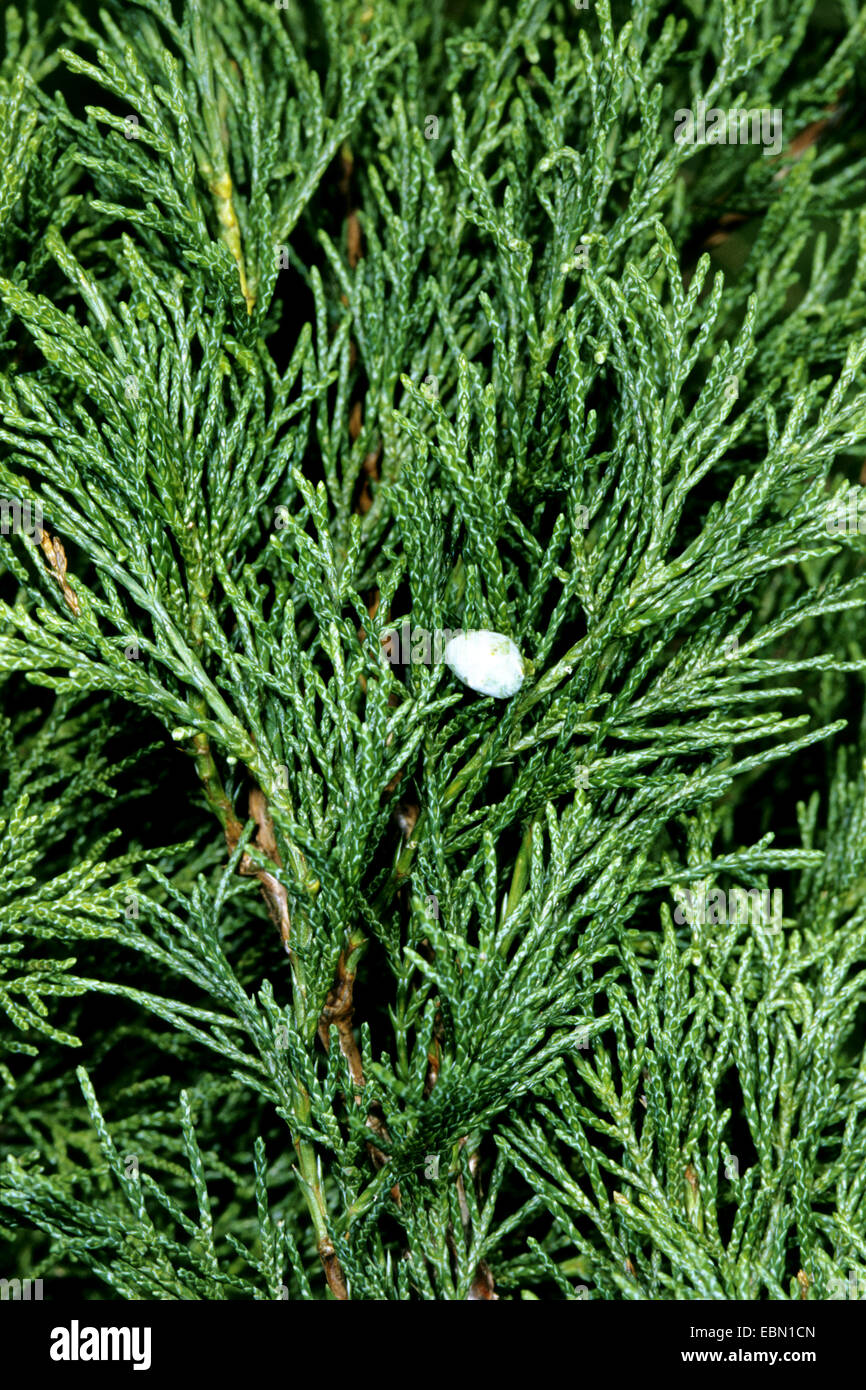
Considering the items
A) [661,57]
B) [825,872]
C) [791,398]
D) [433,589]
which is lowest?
[825,872]

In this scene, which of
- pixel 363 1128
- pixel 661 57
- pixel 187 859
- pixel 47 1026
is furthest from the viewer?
pixel 187 859

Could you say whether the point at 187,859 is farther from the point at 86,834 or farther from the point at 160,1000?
the point at 160,1000

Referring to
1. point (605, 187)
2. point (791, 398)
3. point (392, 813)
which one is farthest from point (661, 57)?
point (392, 813)

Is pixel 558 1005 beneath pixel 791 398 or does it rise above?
beneath

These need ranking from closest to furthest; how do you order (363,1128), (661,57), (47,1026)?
1. (363,1128)
2. (47,1026)
3. (661,57)

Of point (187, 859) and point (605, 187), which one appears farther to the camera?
point (187, 859)
